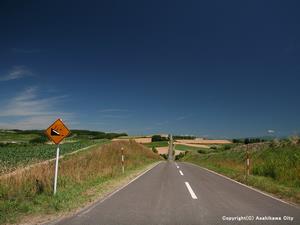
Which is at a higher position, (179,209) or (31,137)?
(31,137)

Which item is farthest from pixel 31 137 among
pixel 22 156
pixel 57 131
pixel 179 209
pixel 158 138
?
pixel 179 209

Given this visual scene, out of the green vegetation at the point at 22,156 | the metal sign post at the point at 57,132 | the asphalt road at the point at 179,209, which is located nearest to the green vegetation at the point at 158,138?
the green vegetation at the point at 22,156

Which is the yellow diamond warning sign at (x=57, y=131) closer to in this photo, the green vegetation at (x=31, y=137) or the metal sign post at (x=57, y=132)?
the metal sign post at (x=57, y=132)

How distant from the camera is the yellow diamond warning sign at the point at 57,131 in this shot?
10.5 meters

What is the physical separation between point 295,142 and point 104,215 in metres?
22.2

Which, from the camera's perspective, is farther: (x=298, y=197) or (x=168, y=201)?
(x=298, y=197)

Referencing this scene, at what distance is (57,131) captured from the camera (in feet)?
34.9

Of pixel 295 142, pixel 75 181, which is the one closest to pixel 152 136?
pixel 295 142

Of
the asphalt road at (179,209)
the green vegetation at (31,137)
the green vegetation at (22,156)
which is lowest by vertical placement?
the green vegetation at (22,156)

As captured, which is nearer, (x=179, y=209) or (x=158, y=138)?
(x=179, y=209)

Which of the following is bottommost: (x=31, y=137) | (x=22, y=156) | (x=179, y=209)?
(x=22, y=156)

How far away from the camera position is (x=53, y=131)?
1059 centimetres

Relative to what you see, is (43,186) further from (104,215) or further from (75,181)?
(104,215)

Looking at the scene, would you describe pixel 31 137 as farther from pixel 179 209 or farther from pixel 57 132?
pixel 179 209
